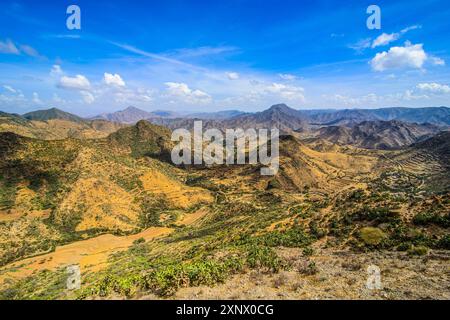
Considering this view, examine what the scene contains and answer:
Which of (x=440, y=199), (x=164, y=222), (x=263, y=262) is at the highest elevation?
(x=440, y=199)

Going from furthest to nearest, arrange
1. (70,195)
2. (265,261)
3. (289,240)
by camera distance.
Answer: (70,195)
(289,240)
(265,261)

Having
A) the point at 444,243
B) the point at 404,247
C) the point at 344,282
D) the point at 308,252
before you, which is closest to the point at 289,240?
the point at 308,252

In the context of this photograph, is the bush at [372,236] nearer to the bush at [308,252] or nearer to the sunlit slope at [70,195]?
the bush at [308,252]

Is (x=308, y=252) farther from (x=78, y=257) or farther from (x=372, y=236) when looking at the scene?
(x=78, y=257)

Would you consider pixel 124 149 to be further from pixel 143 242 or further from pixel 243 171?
pixel 143 242

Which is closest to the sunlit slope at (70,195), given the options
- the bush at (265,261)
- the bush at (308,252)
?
the bush at (265,261)
